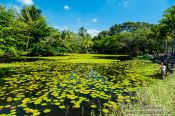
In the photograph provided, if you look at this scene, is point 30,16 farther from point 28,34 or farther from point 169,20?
point 169,20

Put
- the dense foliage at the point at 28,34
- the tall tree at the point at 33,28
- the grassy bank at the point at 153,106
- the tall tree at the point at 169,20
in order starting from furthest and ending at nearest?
the tall tree at the point at 169,20, the tall tree at the point at 33,28, the dense foliage at the point at 28,34, the grassy bank at the point at 153,106

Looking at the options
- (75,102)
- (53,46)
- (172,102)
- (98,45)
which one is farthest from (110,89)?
(98,45)

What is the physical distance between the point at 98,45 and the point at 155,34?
3049 cm

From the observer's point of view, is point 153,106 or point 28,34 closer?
point 153,106

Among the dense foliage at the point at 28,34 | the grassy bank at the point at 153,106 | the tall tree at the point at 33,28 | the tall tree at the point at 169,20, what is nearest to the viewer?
the grassy bank at the point at 153,106

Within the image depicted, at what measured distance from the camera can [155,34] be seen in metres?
50.9

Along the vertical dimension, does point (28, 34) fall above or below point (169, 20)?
below

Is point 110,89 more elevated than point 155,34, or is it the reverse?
point 155,34

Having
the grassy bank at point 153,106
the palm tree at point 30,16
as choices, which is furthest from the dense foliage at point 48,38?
the grassy bank at point 153,106

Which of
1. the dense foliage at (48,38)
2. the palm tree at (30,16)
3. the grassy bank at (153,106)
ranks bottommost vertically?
the grassy bank at (153,106)

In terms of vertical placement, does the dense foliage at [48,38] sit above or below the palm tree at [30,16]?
below

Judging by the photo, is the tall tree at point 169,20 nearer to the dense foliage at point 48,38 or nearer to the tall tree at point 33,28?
the dense foliage at point 48,38

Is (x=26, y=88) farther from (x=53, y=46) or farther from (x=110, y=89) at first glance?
(x=53, y=46)

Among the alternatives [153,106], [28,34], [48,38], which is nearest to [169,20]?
[48,38]
